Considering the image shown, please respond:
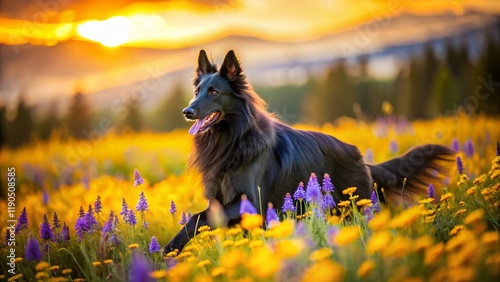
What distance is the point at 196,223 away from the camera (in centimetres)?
439

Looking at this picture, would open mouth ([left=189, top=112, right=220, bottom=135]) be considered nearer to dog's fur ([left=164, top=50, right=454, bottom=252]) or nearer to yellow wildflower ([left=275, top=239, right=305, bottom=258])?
dog's fur ([left=164, top=50, right=454, bottom=252])

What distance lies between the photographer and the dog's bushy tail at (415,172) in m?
5.91

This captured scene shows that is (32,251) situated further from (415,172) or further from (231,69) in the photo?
(415,172)

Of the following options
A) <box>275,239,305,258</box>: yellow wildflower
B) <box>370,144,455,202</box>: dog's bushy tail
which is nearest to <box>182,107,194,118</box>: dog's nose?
<box>370,144,455,202</box>: dog's bushy tail

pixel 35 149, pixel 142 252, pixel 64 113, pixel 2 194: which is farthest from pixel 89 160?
pixel 64 113

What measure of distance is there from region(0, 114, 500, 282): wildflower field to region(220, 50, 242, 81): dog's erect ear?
0.91m

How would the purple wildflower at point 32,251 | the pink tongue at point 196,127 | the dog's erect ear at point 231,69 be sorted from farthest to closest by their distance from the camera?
the dog's erect ear at point 231,69
the pink tongue at point 196,127
the purple wildflower at point 32,251

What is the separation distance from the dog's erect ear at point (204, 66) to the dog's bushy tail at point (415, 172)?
85.5 inches

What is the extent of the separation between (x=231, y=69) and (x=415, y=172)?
99.1 inches

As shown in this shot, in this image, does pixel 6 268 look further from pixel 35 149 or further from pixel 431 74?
pixel 431 74

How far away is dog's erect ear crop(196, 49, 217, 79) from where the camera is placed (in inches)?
213

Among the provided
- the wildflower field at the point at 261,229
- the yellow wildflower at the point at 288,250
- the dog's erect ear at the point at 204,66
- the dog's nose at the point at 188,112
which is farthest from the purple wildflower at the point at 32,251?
the dog's erect ear at the point at 204,66

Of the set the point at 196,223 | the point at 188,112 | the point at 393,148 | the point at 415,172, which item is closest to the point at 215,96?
the point at 188,112

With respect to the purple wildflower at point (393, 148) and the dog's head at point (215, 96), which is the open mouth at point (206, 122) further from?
the purple wildflower at point (393, 148)
